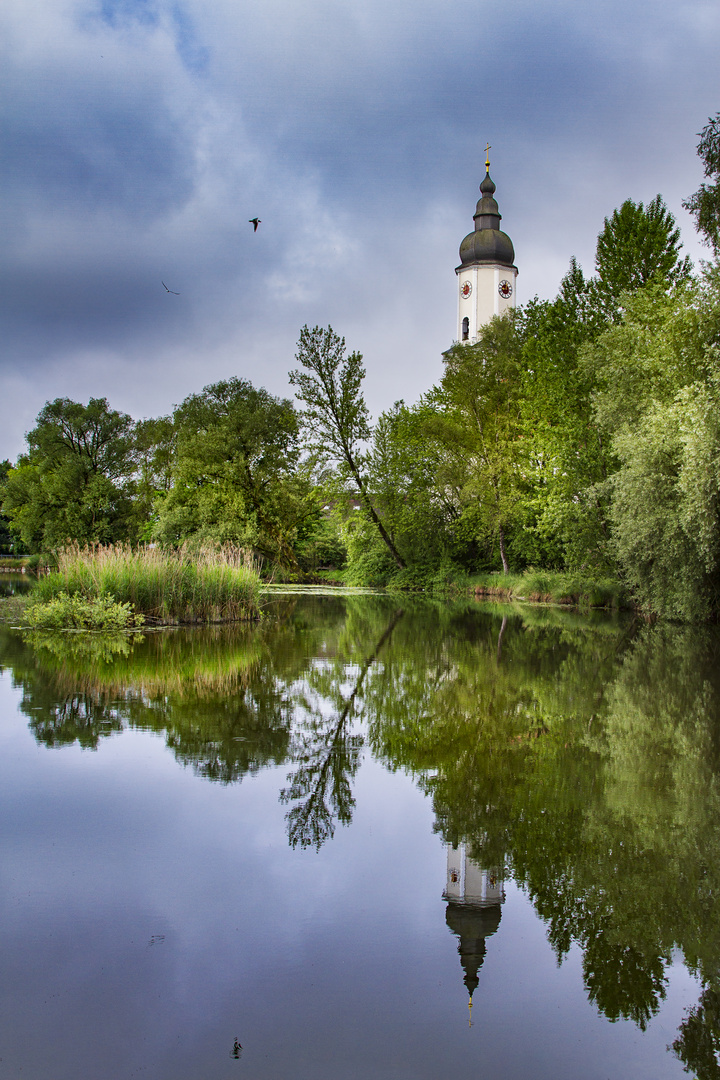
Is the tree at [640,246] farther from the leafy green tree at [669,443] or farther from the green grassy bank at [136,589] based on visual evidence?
the green grassy bank at [136,589]

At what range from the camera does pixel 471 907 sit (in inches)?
151

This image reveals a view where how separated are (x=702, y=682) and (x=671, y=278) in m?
19.6

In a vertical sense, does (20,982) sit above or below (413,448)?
below

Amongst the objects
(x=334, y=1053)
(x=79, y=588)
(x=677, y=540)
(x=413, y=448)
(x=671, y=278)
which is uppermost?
(x=671, y=278)

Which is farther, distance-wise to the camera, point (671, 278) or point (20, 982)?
point (671, 278)

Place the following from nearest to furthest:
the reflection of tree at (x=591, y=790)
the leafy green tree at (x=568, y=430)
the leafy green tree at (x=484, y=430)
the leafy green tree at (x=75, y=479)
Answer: the reflection of tree at (x=591, y=790) < the leafy green tree at (x=568, y=430) < the leafy green tree at (x=484, y=430) < the leafy green tree at (x=75, y=479)

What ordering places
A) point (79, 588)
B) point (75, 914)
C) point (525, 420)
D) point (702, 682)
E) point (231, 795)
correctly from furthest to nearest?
point (525, 420) < point (79, 588) < point (702, 682) < point (231, 795) < point (75, 914)

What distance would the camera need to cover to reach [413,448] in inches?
1555

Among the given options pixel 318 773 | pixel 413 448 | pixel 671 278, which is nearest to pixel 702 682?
pixel 318 773

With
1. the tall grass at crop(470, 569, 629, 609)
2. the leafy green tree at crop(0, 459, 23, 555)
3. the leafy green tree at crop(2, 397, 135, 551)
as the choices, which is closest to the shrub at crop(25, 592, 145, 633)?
the tall grass at crop(470, 569, 629, 609)

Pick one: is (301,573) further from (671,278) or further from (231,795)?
(231,795)

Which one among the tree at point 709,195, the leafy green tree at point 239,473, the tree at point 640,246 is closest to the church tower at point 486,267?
the leafy green tree at point 239,473

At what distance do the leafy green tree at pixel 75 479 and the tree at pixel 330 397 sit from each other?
1841 cm

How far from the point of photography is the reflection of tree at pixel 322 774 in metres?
4.96
